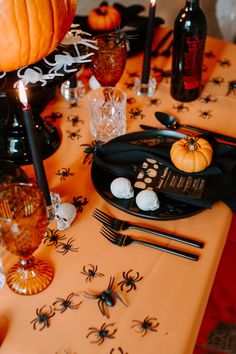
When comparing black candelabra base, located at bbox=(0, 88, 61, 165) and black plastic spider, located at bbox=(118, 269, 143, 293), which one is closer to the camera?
black plastic spider, located at bbox=(118, 269, 143, 293)

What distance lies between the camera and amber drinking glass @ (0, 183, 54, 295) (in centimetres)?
68

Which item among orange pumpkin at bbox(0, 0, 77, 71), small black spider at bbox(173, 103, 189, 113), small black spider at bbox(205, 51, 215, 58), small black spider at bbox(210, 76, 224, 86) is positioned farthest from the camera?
small black spider at bbox(205, 51, 215, 58)

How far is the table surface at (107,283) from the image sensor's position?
682mm

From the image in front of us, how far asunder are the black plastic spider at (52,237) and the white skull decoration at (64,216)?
0.01m

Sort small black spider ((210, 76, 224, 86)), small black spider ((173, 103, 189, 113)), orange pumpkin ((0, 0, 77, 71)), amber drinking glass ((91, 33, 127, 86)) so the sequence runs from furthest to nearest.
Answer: small black spider ((210, 76, 224, 86)), small black spider ((173, 103, 189, 113)), amber drinking glass ((91, 33, 127, 86)), orange pumpkin ((0, 0, 77, 71))

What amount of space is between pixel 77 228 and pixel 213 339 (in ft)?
1.72

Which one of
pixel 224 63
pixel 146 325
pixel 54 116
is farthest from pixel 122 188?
pixel 224 63

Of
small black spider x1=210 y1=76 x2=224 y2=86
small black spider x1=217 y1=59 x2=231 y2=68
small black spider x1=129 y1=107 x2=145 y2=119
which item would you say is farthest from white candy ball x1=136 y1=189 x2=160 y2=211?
small black spider x1=217 y1=59 x2=231 y2=68

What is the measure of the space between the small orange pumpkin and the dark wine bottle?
30 cm

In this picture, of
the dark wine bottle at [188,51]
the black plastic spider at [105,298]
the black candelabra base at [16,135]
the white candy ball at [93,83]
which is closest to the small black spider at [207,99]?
the dark wine bottle at [188,51]

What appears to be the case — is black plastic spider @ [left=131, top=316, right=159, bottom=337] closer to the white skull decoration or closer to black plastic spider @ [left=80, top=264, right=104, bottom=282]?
black plastic spider @ [left=80, top=264, right=104, bottom=282]

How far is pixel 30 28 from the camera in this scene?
86 centimetres

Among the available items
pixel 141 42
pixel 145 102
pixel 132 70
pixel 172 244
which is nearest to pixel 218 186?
pixel 172 244

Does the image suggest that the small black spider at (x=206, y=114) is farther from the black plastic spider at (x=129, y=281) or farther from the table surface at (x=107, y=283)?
the black plastic spider at (x=129, y=281)
